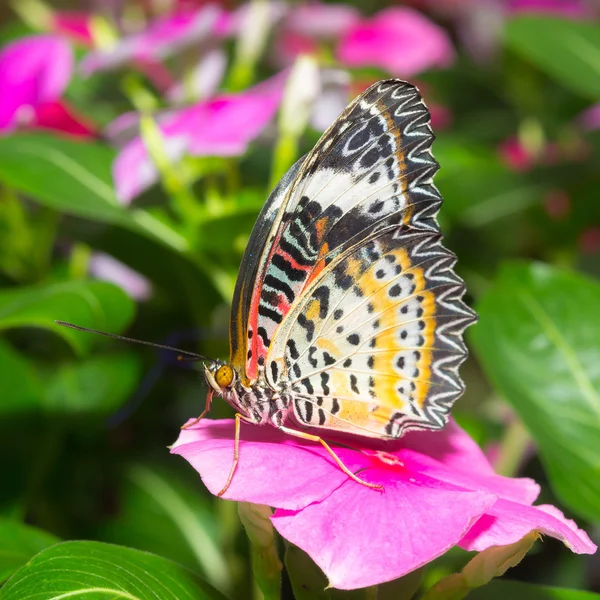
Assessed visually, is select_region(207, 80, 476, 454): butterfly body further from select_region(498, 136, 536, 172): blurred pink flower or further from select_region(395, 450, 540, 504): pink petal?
select_region(498, 136, 536, 172): blurred pink flower

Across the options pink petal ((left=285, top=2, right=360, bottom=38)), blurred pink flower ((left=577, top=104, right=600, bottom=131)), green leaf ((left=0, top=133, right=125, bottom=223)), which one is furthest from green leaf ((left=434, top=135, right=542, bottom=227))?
green leaf ((left=0, top=133, right=125, bottom=223))

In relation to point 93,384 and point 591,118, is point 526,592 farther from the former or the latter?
point 591,118

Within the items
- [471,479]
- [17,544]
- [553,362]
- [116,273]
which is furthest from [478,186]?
[17,544]

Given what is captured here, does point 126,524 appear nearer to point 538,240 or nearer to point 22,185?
point 22,185

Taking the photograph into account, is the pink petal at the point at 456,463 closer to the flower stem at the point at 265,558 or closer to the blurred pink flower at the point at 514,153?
the flower stem at the point at 265,558

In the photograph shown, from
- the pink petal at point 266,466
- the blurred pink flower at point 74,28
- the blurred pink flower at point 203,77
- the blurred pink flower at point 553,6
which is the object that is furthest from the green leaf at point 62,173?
the blurred pink flower at point 553,6

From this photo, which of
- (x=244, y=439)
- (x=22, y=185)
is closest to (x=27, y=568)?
(x=244, y=439)
